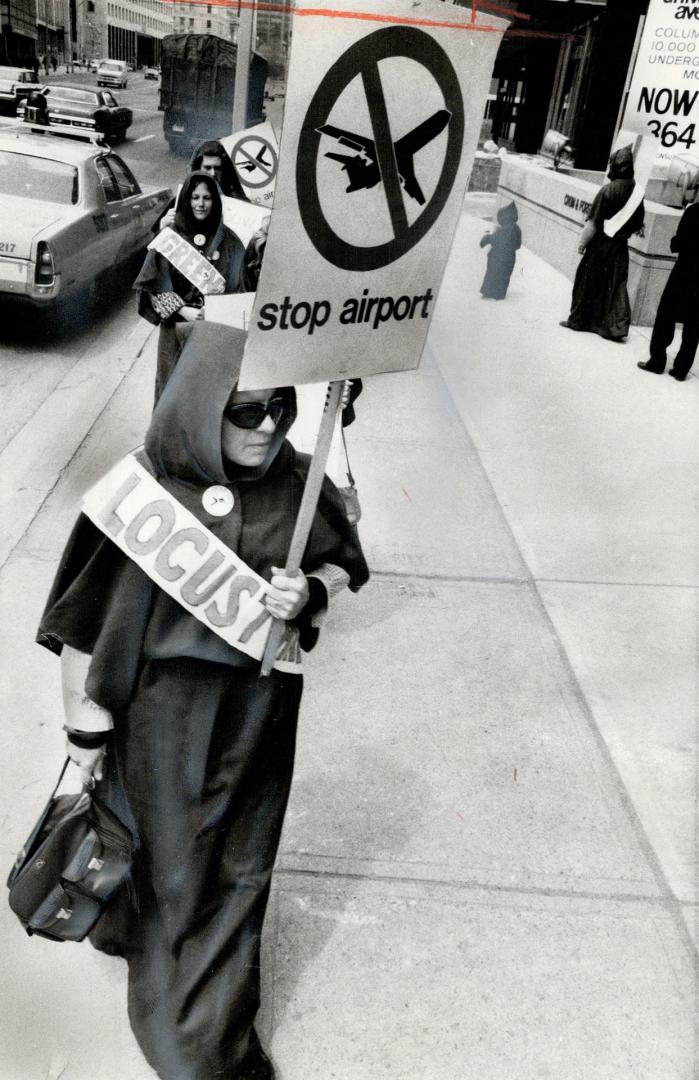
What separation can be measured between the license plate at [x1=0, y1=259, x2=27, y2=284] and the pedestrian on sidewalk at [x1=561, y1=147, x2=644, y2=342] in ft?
19.8

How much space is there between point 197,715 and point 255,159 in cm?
490

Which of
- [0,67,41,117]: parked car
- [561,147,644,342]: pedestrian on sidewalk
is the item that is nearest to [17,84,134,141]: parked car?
[0,67,41,117]: parked car

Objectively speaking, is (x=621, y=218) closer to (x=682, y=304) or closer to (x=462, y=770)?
(x=682, y=304)

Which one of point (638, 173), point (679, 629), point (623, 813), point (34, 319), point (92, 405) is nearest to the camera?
point (623, 813)

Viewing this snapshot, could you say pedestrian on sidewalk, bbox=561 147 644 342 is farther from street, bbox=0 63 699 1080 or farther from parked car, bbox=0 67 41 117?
parked car, bbox=0 67 41 117

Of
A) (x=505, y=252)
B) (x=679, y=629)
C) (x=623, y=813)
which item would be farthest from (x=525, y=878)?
(x=505, y=252)

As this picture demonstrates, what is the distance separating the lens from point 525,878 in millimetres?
3420

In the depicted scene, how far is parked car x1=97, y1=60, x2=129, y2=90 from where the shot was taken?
115ft

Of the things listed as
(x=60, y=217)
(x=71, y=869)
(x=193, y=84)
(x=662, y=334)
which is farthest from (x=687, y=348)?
(x=193, y=84)

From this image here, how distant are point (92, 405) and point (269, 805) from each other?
589cm

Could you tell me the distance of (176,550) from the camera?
7.04 feet

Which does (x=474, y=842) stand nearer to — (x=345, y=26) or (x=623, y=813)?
(x=623, y=813)

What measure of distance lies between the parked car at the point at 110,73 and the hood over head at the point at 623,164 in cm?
2851

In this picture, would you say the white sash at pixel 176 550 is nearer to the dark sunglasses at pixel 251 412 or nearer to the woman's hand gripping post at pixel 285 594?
the woman's hand gripping post at pixel 285 594
